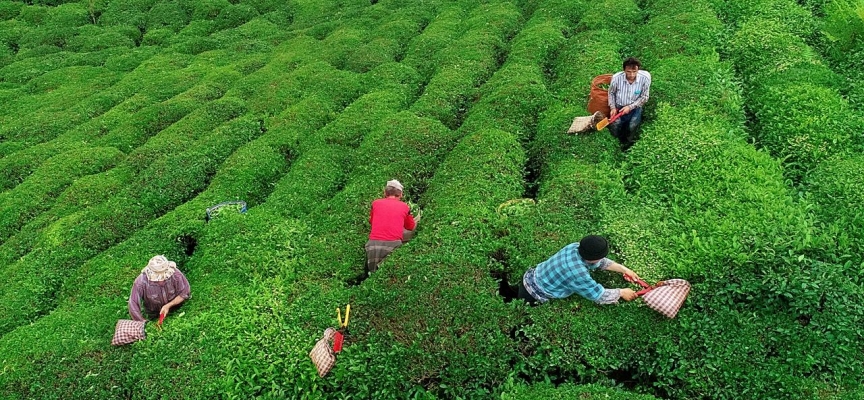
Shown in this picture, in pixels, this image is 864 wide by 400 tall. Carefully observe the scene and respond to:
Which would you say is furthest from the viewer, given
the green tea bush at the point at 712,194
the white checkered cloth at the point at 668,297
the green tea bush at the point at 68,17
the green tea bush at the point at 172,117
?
the green tea bush at the point at 68,17

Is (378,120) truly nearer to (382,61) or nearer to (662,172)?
(382,61)

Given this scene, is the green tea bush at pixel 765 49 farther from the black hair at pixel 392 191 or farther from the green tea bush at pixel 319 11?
the green tea bush at pixel 319 11

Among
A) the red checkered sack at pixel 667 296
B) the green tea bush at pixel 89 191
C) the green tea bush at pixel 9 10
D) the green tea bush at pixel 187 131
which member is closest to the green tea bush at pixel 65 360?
the green tea bush at pixel 89 191

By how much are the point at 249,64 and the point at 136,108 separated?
207 inches

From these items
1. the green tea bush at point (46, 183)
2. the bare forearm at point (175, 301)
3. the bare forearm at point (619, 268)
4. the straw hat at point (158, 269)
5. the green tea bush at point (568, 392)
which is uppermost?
the bare forearm at point (619, 268)

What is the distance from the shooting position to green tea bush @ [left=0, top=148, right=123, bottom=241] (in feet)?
58.1

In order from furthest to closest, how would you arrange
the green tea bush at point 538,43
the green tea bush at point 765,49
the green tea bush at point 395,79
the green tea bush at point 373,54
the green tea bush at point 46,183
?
1. the green tea bush at point 373,54
2. the green tea bush at point 538,43
3. the green tea bush at point 395,79
4. the green tea bush at point 46,183
5. the green tea bush at point 765,49

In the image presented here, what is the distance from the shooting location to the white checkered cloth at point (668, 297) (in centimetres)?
1017

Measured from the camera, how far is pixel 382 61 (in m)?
24.1

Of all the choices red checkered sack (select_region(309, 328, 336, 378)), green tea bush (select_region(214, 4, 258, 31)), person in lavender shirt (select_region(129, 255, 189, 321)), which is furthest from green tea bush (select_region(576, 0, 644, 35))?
green tea bush (select_region(214, 4, 258, 31))

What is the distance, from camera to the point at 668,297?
1023 cm

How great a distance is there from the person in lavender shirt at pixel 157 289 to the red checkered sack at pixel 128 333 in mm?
224

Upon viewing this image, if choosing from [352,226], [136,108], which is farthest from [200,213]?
[136,108]

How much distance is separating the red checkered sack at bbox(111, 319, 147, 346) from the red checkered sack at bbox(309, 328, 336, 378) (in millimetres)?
3533
